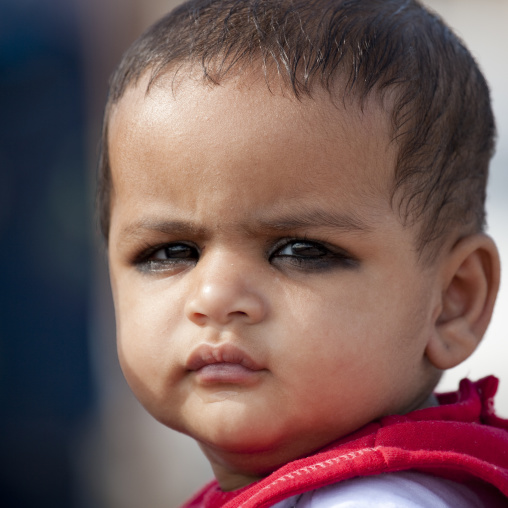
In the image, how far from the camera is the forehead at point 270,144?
144cm

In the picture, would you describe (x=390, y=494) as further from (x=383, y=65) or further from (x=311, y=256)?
(x=383, y=65)

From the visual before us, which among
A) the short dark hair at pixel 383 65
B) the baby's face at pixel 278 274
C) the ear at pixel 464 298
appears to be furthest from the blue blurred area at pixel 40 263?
the ear at pixel 464 298

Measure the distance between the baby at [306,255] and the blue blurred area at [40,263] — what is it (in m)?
2.72

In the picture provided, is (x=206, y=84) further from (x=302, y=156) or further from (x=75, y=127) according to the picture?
(x=75, y=127)

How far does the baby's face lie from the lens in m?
1.44

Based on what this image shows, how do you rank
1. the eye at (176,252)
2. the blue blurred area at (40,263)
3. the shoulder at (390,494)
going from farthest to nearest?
1. the blue blurred area at (40,263)
2. the eye at (176,252)
3. the shoulder at (390,494)

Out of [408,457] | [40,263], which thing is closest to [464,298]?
[408,457]

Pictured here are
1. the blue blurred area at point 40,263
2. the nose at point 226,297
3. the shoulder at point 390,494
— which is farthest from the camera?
the blue blurred area at point 40,263

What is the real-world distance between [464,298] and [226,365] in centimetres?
57

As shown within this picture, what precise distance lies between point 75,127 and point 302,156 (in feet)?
11.1

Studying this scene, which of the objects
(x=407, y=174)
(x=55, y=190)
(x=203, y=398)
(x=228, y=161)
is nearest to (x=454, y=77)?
(x=407, y=174)

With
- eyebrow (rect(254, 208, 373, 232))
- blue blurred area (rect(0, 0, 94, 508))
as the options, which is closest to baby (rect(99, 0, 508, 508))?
eyebrow (rect(254, 208, 373, 232))

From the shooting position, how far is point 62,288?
14.5ft

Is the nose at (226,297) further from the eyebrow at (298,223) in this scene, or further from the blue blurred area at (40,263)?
the blue blurred area at (40,263)
